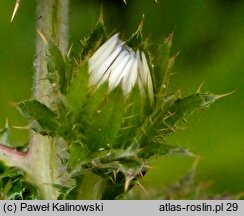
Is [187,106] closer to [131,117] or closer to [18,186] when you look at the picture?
[131,117]

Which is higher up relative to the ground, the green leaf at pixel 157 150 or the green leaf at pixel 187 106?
the green leaf at pixel 187 106

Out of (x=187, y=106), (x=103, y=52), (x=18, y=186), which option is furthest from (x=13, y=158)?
(x=187, y=106)

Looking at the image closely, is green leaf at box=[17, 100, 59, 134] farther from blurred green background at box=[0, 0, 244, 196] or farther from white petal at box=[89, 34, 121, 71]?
blurred green background at box=[0, 0, 244, 196]

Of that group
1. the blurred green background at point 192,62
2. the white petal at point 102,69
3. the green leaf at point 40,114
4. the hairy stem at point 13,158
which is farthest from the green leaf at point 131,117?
the blurred green background at point 192,62

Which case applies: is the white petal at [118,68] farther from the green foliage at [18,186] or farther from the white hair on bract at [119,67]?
the green foliage at [18,186]

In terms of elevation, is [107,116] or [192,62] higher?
[192,62]

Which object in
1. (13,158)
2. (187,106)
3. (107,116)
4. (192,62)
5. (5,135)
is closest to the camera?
(107,116)
